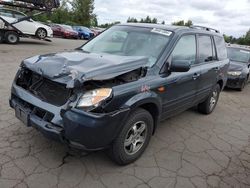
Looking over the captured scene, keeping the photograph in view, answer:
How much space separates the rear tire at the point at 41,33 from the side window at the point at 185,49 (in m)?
13.0

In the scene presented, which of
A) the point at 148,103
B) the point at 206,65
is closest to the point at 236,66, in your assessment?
the point at 206,65

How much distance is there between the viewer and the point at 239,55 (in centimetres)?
1026

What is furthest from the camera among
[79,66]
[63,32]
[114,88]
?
[63,32]

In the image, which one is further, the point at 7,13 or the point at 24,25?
the point at 24,25

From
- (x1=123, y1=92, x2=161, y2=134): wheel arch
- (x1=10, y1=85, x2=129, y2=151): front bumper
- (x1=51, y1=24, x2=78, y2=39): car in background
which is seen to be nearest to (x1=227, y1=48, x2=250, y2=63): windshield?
(x1=123, y1=92, x2=161, y2=134): wheel arch

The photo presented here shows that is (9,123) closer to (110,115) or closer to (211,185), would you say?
(110,115)

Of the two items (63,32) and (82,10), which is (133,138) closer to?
(63,32)

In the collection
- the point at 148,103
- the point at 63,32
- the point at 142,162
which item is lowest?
the point at 142,162

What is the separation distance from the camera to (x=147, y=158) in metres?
3.70

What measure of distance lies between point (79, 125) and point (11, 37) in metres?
13.3

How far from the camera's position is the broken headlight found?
→ 9.14 feet

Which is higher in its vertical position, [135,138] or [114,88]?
[114,88]

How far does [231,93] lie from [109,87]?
6.83 meters

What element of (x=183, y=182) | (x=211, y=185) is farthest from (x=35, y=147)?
(x=211, y=185)
